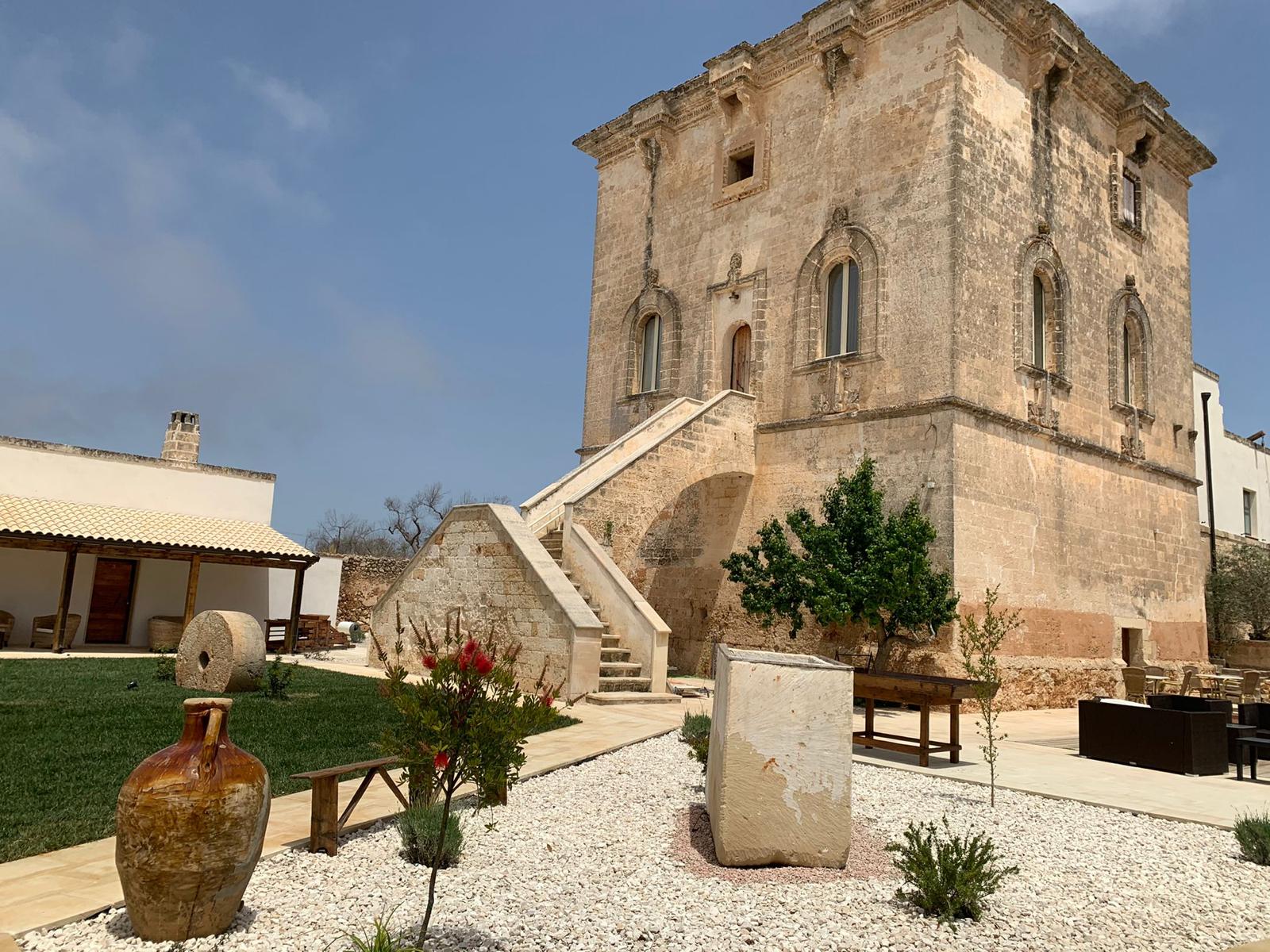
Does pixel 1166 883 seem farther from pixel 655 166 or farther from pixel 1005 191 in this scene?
pixel 655 166

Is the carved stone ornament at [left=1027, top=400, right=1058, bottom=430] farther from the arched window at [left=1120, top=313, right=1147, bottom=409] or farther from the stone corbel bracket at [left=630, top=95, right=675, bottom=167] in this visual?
the stone corbel bracket at [left=630, top=95, right=675, bottom=167]

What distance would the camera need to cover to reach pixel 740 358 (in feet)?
59.0

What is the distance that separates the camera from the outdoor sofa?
8.98 meters

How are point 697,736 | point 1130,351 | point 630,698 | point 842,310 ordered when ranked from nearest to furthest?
point 697,736 < point 630,698 < point 842,310 < point 1130,351

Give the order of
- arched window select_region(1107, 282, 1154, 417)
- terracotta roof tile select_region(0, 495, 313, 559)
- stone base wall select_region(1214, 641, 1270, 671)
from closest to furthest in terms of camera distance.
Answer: terracotta roof tile select_region(0, 495, 313, 559) < arched window select_region(1107, 282, 1154, 417) < stone base wall select_region(1214, 641, 1270, 671)

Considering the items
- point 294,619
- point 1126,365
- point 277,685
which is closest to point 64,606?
point 294,619

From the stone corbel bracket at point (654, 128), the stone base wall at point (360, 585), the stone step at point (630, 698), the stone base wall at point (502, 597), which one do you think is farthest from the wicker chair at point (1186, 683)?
the stone base wall at point (360, 585)

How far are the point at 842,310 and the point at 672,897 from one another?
13013 millimetres

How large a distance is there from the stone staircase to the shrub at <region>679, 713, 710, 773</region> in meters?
2.57

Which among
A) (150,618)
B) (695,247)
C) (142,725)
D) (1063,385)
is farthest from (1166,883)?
(150,618)

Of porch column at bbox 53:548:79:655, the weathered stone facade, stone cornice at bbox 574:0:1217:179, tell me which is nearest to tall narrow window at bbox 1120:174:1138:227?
the weathered stone facade

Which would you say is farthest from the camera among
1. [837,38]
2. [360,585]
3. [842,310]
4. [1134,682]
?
[360,585]

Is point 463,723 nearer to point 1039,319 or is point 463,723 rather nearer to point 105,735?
point 105,735

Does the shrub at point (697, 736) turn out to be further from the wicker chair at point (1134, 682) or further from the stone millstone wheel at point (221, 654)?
the wicker chair at point (1134, 682)
